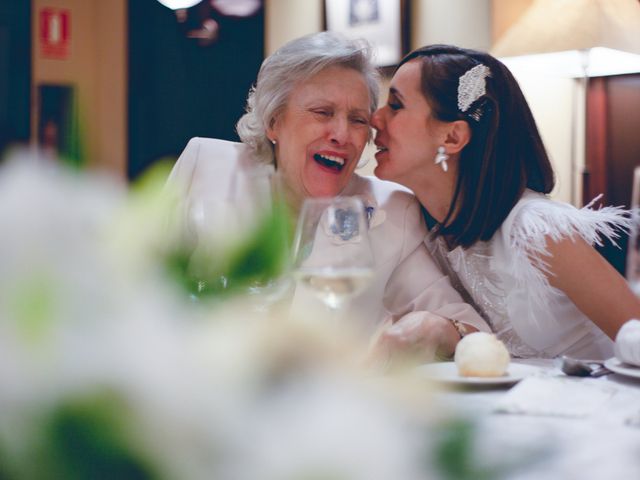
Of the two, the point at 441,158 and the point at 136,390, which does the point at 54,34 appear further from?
the point at 136,390

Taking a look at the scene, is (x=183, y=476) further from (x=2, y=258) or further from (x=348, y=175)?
(x=348, y=175)

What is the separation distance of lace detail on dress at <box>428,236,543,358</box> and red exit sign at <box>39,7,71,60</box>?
4821mm

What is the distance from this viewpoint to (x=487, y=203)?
2000mm

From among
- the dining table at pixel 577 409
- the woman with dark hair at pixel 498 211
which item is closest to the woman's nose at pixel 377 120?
the woman with dark hair at pixel 498 211

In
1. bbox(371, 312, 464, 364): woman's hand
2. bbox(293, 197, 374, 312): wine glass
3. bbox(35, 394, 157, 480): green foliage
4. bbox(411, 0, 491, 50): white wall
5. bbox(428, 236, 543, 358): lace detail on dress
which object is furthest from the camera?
bbox(411, 0, 491, 50): white wall

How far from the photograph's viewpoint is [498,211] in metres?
1.97

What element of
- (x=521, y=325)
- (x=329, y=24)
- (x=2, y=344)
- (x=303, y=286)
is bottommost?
(x=521, y=325)

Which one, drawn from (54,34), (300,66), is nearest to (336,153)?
(300,66)

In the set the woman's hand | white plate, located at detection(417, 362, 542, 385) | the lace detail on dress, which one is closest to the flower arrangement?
white plate, located at detection(417, 362, 542, 385)

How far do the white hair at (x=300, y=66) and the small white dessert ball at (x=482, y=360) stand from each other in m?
1.23

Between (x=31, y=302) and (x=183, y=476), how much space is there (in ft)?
0.23

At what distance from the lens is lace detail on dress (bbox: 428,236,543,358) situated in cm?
191

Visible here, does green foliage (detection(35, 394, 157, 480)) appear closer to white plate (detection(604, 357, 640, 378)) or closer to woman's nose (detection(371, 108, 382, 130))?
white plate (detection(604, 357, 640, 378))

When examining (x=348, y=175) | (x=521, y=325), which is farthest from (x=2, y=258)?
(x=348, y=175)
